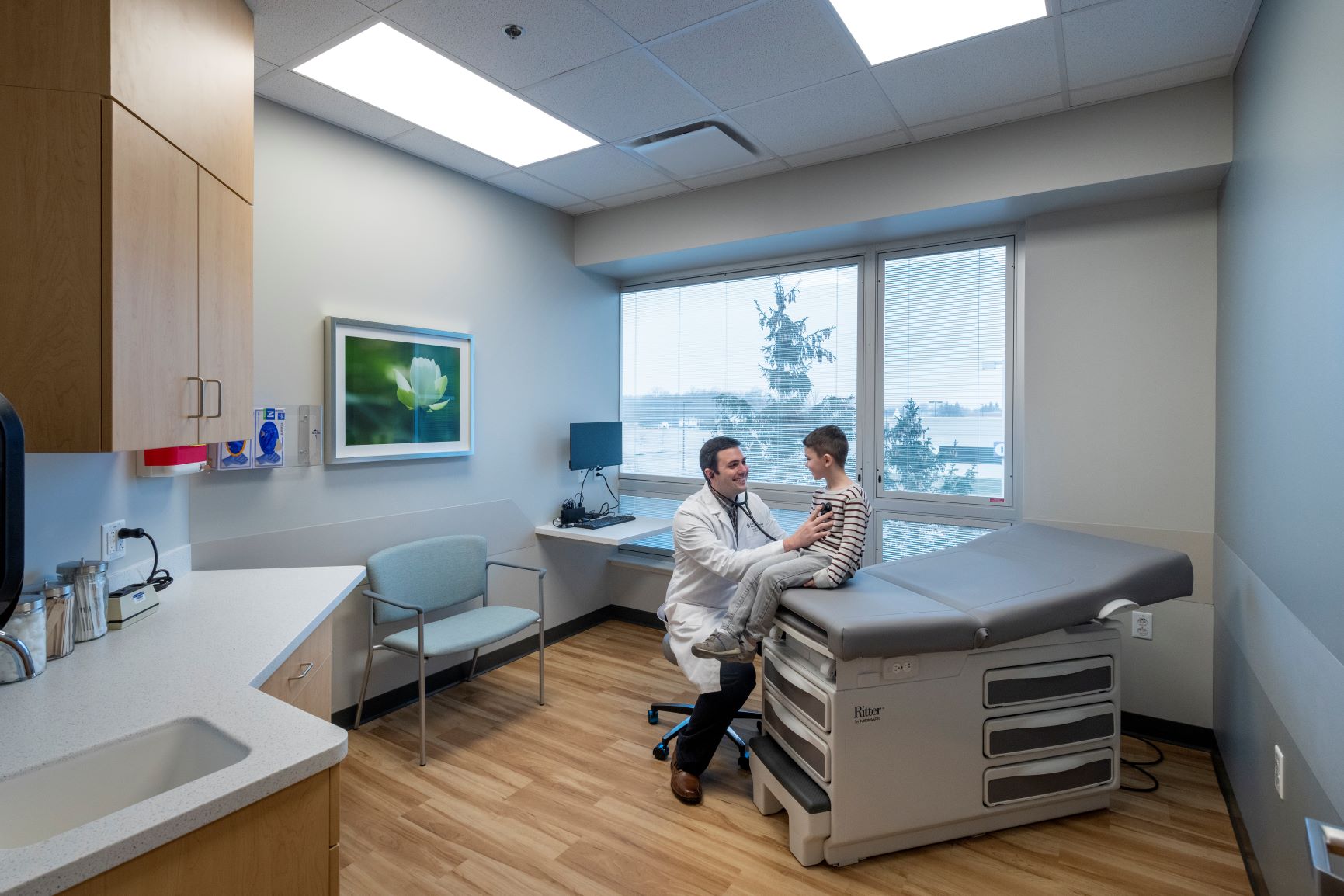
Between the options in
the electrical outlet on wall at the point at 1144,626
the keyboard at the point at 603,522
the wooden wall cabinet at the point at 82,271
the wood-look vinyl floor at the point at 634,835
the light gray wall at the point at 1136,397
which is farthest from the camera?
the keyboard at the point at 603,522

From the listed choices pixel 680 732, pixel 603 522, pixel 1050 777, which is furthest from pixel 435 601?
pixel 1050 777

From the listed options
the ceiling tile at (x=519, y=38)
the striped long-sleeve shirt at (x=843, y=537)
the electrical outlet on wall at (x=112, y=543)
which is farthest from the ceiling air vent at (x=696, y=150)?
the electrical outlet on wall at (x=112, y=543)

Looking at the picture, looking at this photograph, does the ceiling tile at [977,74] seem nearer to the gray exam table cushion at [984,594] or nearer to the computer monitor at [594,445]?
the gray exam table cushion at [984,594]

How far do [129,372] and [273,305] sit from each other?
132 cm

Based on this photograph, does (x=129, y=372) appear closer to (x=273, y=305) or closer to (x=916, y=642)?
(x=273, y=305)

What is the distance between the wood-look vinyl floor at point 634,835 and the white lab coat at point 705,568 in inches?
19.5

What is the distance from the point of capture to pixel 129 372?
1442 millimetres

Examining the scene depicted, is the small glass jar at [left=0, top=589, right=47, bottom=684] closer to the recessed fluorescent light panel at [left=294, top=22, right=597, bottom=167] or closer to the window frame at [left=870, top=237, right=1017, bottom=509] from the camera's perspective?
the recessed fluorescent light panel at [left=294, top=22, right=597, bottom=167]

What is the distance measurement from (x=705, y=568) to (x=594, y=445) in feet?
5.49

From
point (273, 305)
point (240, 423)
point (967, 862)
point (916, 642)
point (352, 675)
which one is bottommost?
point (967, 862)

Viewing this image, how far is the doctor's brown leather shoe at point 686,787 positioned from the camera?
7.72 feet

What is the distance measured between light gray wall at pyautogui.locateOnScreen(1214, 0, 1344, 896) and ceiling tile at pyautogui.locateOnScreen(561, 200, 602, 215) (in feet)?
9.87

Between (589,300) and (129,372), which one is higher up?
(589,300)

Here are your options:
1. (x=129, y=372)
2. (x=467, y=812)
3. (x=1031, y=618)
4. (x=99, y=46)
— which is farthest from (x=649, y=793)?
(x=99, y=46)
